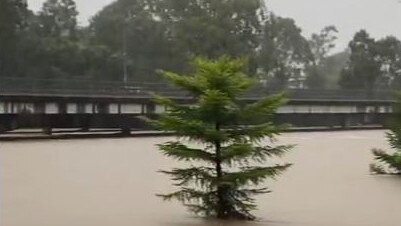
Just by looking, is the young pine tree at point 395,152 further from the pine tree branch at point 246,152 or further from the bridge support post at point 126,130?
the bridge support post at point 126,130

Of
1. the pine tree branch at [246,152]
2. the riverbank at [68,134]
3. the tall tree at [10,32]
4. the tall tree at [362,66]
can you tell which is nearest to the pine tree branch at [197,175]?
the pine tree branch at [246,152]

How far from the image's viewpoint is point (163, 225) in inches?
246

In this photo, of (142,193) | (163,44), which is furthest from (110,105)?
(142,193)

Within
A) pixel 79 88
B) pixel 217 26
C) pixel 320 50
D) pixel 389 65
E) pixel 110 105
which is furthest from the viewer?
pixel 320 50

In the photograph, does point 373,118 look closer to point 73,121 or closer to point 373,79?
point 373,79

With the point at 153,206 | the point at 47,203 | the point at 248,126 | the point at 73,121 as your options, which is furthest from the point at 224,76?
the point at 73,121

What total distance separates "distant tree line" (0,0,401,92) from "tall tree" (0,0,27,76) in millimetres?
40

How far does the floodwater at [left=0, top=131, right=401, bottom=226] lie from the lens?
21.4 feet

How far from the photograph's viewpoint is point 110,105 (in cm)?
2319

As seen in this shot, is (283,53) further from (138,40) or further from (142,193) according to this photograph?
(142,193)

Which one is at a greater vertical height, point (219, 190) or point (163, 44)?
point (163, 44)

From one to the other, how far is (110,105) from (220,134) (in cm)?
1741

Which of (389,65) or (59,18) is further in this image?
(389,65)

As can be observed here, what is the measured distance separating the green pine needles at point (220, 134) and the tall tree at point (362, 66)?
29.0 m
